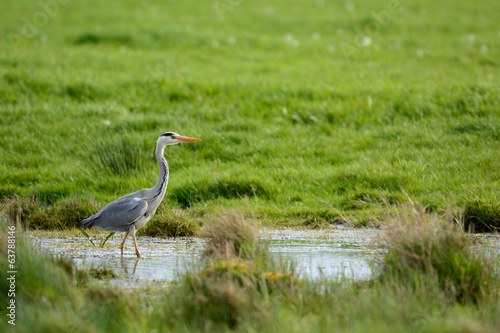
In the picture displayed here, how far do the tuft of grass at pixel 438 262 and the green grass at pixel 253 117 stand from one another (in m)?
1.82

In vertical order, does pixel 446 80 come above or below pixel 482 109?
above

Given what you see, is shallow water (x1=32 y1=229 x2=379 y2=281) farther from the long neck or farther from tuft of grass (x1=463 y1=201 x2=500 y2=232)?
tuft of grass (x1=463 y1=201 x2=500 y2=232)

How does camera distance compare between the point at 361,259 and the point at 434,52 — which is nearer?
the point at 361,259

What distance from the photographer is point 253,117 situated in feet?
40.1

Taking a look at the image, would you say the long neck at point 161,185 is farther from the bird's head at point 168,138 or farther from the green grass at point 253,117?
the green grass at point 253,117

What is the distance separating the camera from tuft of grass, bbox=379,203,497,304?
4.87 metres

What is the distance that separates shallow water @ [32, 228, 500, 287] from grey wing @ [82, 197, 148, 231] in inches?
12.4

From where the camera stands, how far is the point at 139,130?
456 inches

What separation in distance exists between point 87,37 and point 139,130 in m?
9.53

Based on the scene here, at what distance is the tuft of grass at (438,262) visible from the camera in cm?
487

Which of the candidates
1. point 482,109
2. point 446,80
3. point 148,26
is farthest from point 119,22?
point 482,109

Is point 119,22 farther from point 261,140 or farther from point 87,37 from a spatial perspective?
point 261,140

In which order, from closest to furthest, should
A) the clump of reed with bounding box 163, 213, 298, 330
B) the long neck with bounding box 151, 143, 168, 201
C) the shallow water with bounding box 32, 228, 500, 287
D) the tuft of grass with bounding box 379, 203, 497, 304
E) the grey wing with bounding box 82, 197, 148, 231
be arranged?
the clump of reed with bounding box 163, 213, 298, 330
the tuft of grass with bounding box 379, 203, 497, 304
the shallow water with bounding box 32, 228, 500, 287
the grey wing with bounding box 82, 197, 148, 231
the long neck with bounding box 151, 143, 168, 201

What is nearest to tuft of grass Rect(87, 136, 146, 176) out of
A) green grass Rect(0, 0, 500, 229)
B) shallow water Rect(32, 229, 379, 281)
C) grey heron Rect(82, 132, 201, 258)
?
green grass Rect(0, 0, 500, 229)
